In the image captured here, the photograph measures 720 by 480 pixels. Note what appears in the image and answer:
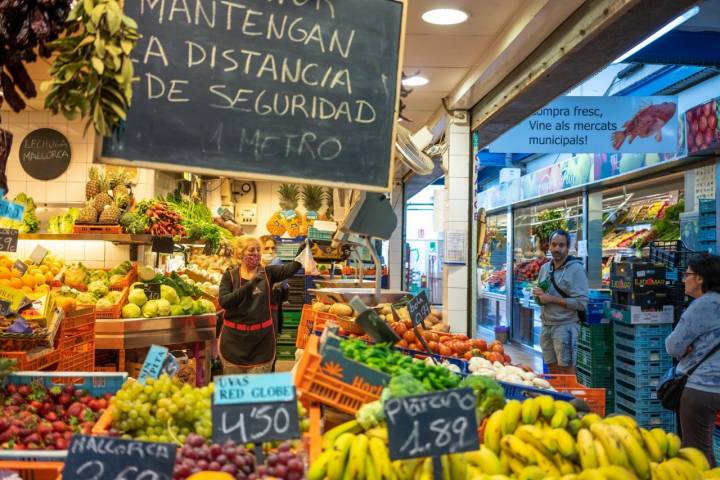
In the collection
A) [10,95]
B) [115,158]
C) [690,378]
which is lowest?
[690,378]

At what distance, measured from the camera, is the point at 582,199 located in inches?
403

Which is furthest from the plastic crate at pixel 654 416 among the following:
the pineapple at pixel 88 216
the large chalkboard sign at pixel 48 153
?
the large chalkboard sign at pixel 48 153

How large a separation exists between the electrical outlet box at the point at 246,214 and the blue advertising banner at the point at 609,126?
5356 mm

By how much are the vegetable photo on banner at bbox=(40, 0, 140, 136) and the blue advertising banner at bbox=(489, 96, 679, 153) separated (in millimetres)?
5597

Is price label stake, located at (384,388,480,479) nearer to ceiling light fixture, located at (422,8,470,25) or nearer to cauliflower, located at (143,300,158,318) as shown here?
ceiling light fixture, located at (422,8,470,25)

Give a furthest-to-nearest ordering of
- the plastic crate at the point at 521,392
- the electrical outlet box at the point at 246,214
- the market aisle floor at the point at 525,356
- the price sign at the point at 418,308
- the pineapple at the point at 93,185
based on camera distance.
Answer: the electrical outlet box at the point at 246,214 < the market aisle floor at the point at 525,356 < the pineapple at the point at 93,185 < the price sign at the point at 418,308 < the plastic crate at the point at 521,392

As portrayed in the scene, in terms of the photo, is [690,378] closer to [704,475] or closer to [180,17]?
[704,475]

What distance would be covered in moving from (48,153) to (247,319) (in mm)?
3688

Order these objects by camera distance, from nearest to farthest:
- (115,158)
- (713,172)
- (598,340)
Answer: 1. (115,158)
2. (598,340)
3. (713,172)

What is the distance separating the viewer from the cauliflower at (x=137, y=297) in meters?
5.87

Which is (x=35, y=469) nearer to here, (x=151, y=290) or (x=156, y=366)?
(x=156, y=366)

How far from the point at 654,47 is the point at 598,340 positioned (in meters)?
2.91

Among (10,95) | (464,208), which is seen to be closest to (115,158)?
(10,95)

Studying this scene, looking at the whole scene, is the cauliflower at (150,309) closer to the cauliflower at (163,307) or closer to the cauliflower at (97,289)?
the cauliflower at (163,307)
